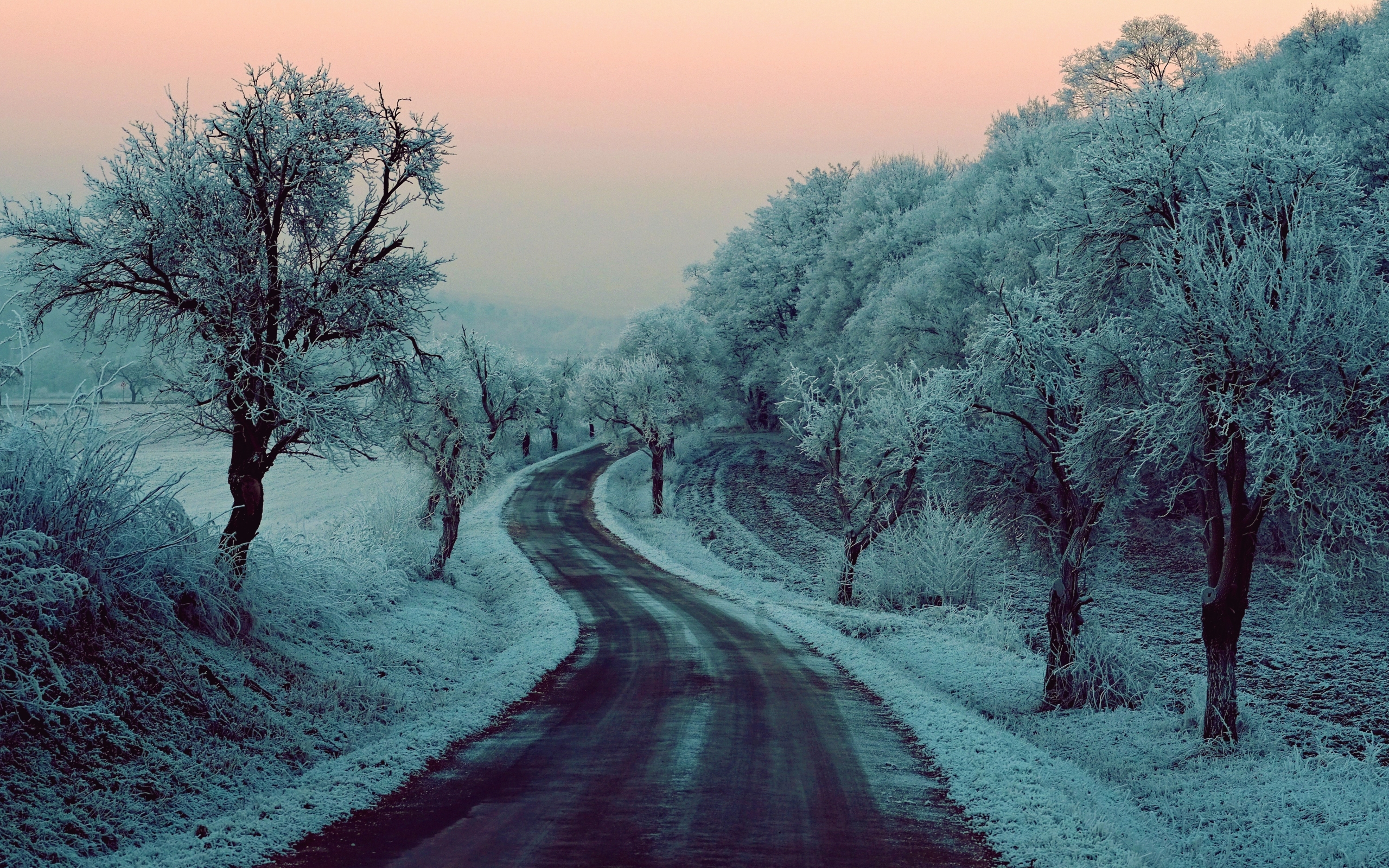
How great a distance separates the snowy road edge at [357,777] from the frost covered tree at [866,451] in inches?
425

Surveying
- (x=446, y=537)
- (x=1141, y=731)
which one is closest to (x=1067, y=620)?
(x=1141, y=731)

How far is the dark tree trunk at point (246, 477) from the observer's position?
43.6 ft

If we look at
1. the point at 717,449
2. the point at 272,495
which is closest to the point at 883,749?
the point at 272,495

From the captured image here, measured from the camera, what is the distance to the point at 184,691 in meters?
9.12

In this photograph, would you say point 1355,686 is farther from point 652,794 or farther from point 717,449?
point 717,449

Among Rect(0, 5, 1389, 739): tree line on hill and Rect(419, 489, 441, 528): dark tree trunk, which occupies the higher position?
Rect(0, 5, 1389, 739): tree line on hill

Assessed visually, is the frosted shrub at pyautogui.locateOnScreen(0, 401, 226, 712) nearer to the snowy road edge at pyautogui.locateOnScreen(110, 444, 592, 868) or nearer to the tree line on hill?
the tree line on hill

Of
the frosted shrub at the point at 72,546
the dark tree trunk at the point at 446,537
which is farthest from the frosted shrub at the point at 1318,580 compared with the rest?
the dark tree trunk at the point at 446,537

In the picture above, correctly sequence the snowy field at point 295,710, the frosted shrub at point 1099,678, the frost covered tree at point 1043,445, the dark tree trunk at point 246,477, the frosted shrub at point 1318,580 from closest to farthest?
the snowy field at point 295,710
the frosted shrub at point 1318,580
the dark tree trunk at point 246,477
the frost covered tree at point 1043,445
the frosted shrub at point 1099,678

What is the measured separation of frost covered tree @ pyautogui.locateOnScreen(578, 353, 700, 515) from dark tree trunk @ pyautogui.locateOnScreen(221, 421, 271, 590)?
119ft

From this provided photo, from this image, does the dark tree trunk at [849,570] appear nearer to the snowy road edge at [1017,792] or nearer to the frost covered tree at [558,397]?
the snowy road edge at [1017,792]

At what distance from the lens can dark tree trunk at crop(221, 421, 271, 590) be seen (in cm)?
1328

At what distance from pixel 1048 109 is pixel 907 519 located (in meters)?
31.5

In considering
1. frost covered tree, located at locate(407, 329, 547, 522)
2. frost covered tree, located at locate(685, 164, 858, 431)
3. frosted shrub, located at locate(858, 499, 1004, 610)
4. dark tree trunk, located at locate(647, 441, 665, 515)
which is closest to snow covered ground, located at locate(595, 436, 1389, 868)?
frosted shrub, located at locate(858, 499, 1004, 610)
